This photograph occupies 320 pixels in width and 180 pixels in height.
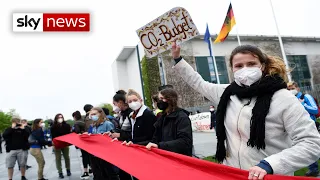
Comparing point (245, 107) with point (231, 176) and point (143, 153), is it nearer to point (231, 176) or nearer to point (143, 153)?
point (231, 176)

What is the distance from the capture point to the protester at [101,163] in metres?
4.87

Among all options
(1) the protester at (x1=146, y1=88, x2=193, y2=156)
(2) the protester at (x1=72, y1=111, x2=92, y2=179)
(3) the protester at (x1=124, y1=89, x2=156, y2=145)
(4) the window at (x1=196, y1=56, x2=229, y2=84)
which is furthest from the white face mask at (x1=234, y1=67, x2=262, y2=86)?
(4) the window at (x1=196, y1=56, x2=229, y2=84)

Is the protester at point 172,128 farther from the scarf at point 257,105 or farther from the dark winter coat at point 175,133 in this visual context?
the scarf at point 257,105

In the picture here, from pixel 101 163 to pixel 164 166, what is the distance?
9.65 ft

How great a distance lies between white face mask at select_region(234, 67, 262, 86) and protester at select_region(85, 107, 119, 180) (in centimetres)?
357

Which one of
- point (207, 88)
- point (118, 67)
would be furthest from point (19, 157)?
point (118, 67)

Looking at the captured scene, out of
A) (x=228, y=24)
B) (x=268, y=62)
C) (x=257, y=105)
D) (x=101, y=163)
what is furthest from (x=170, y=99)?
(x=228, y=24)

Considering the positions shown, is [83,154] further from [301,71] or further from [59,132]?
[301,71]

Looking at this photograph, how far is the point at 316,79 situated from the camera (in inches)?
1853

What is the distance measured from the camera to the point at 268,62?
1877 mm

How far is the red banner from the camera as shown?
5.82 feet

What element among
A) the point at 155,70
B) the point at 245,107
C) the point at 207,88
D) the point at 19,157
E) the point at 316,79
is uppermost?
the point at 155,70

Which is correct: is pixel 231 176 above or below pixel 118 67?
below

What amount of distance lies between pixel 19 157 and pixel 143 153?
A: 6.19 metres
